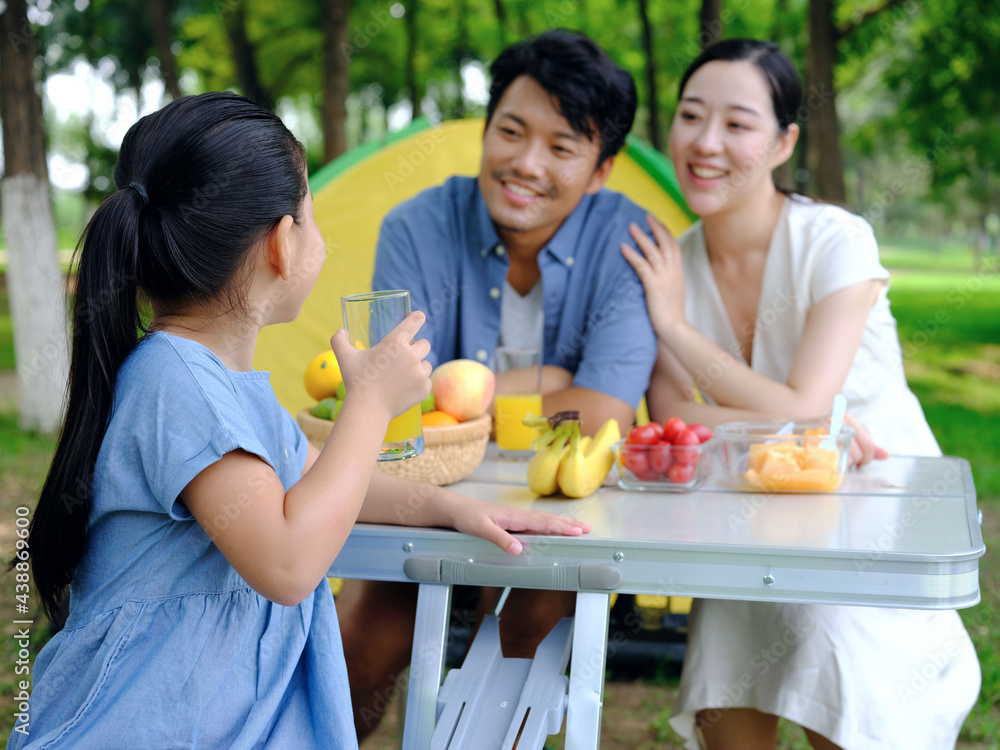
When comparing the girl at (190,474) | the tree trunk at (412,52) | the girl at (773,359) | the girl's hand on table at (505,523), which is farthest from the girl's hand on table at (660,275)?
the tree trunk at (412,52)

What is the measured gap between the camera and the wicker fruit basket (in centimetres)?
167

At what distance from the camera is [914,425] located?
90.4 inches

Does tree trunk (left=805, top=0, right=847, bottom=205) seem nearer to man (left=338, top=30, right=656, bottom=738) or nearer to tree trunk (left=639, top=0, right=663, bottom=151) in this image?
tree trunk (left=639, top=0, right=663, bottom=151)

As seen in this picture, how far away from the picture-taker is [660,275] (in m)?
2.37

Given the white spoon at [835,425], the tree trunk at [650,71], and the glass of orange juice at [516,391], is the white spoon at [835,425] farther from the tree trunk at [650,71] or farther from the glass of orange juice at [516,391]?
the tree trunk at [650,71]

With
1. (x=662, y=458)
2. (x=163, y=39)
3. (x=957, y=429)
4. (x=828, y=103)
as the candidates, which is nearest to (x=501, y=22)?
(x=163, y=39)

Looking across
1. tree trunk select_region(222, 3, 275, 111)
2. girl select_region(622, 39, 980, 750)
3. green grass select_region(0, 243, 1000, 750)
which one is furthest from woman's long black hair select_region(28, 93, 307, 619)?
tree trunk select_region(222, 3, 275, 111)

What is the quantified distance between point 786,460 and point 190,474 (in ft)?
3.45

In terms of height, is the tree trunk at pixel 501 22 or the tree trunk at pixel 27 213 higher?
the tree trunk at pixel 501 22

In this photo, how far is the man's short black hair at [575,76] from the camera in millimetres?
2297

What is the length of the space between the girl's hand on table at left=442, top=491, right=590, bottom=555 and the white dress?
0.67 meters

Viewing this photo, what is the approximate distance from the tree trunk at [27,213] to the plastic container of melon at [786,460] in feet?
16.7

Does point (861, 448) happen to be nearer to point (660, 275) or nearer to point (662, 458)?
point (662, 458)

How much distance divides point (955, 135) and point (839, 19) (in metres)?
2.13
